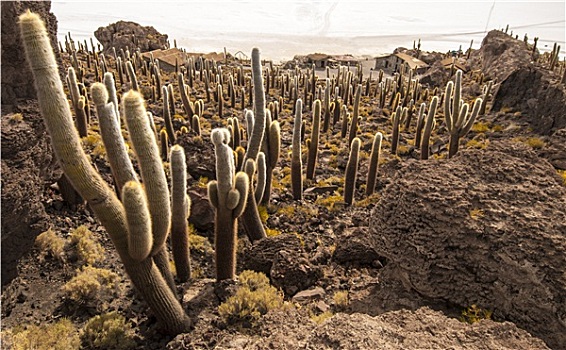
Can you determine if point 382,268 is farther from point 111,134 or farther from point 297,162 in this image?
point 297,162

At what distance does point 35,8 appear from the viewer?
21.4 ft

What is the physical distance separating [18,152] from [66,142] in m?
2.45

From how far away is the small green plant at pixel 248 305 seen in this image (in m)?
5.21

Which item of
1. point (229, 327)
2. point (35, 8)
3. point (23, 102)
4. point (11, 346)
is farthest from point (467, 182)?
point (35, 8)

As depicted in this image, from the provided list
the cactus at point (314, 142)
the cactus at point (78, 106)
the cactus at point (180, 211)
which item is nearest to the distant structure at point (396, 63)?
the cactus at point (314, 142)

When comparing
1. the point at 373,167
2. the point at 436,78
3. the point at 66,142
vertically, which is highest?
the point at 436,78

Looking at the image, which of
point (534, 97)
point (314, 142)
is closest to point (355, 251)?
point (314, 142)

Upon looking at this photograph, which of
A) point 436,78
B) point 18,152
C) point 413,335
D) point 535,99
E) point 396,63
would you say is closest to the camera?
point 413,335

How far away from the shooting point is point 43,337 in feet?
15.6

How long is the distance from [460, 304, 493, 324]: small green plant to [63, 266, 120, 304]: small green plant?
533 centimetres

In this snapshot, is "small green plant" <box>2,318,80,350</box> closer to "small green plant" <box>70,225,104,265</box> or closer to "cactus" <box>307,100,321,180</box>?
"small green plant" <box>70,225,104,265</box>

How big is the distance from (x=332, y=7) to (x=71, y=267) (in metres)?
156

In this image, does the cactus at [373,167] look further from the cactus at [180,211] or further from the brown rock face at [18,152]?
the brown rock face at [18,152]

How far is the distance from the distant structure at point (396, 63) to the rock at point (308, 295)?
3982cm
